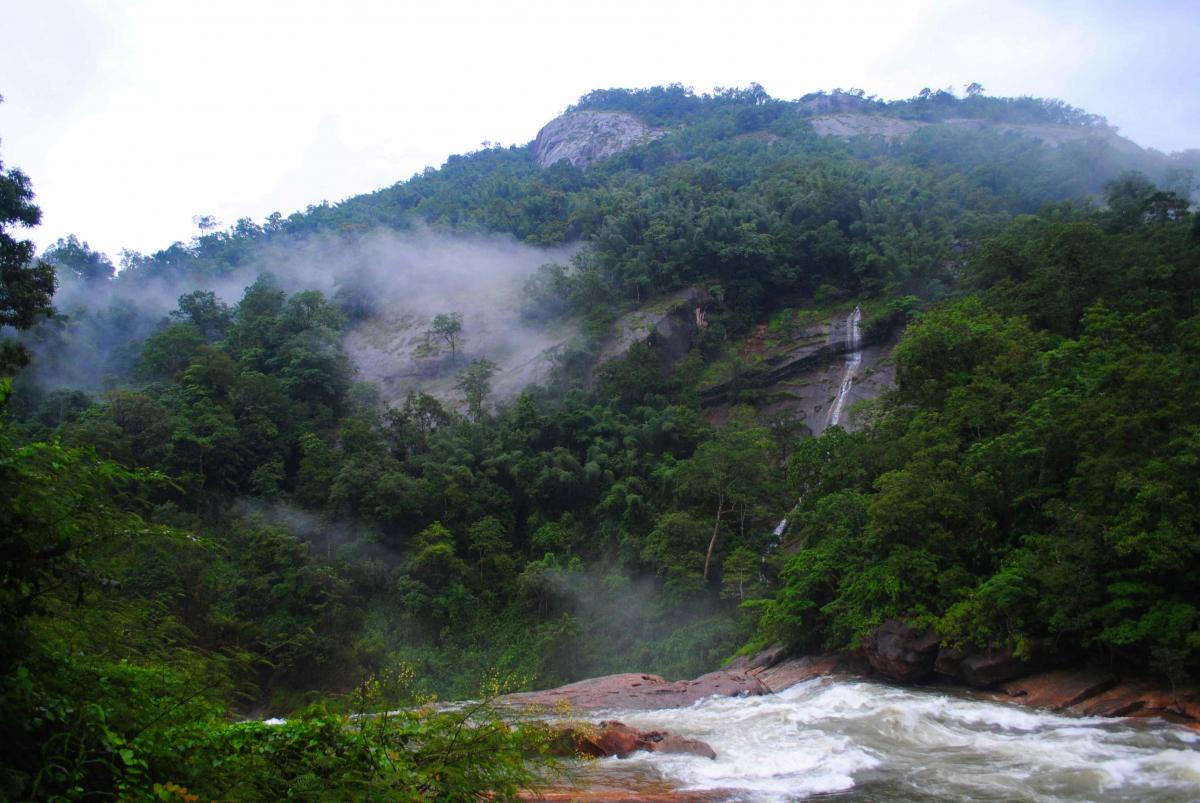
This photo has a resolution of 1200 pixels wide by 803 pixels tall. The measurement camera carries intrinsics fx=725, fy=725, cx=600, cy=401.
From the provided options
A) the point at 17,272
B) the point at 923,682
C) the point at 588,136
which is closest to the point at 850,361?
the point at 923,682

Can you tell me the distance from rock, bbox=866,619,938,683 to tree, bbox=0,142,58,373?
18.1 meters

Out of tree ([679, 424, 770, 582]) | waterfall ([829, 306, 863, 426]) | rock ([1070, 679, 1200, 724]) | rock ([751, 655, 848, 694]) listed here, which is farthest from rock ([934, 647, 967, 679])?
waterfall ([829, 306, 863, 426])

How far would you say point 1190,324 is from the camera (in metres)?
17.8

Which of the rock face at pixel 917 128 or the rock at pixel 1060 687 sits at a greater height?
the rock face at pixel 917 128

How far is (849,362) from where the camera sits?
38.4 metres

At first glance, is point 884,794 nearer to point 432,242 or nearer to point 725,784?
point 725,784

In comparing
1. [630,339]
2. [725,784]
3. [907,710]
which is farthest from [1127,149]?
[725,784]

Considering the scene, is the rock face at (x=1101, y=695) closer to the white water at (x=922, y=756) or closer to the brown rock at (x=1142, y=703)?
the brown rock at (x=1142, y=703)

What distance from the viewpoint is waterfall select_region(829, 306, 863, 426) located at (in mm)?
35594

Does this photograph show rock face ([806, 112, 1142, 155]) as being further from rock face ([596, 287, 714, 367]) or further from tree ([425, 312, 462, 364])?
tree ([425, 312, 462, 364])

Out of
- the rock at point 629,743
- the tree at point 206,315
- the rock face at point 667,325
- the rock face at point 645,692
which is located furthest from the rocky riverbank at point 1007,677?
the tree at point 206,315

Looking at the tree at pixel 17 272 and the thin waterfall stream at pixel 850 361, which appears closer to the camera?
the tree at pixel 17 272

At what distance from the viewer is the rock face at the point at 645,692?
16.2 metres

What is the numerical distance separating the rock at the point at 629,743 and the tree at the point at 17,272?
12.4 m
